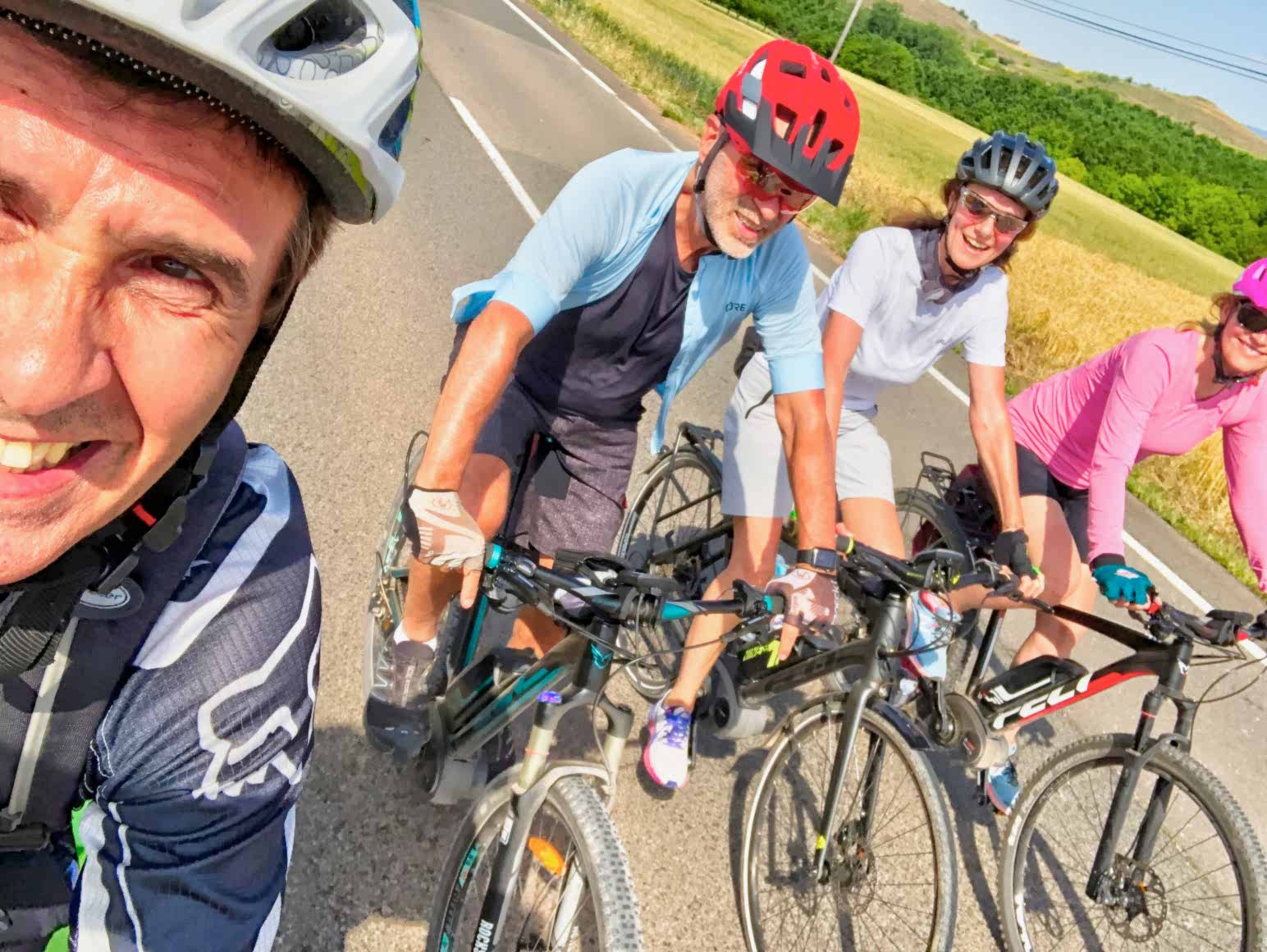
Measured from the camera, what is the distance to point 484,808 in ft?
7.79

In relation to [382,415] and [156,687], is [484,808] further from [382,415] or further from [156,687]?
[382,415]

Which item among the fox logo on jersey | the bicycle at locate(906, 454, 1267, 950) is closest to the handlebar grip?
the bicycle at locate(906, 454, 1267, 950)

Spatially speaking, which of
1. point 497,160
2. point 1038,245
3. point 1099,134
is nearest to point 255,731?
point 497,160

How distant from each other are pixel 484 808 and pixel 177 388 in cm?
165

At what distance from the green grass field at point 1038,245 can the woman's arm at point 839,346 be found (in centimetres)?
62

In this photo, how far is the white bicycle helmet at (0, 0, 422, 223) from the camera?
94 centimetres

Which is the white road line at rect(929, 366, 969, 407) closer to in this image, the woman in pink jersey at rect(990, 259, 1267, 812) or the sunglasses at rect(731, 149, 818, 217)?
the woman in pink jersey at rect(990, 259, 1267, 812)

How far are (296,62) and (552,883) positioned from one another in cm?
190

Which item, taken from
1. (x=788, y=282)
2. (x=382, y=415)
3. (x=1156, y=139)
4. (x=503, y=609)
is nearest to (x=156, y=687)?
(x=503, y=609)

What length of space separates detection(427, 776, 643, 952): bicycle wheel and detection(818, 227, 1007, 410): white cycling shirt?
238cm

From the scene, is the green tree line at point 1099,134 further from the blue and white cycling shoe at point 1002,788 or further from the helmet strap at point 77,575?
the helmet strap at point 77,575

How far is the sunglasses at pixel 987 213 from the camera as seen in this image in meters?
3.80

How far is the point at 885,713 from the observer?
114 inches

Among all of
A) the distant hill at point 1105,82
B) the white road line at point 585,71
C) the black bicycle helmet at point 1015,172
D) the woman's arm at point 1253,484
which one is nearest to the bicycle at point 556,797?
the black bicycle helmet at point 1015,172
